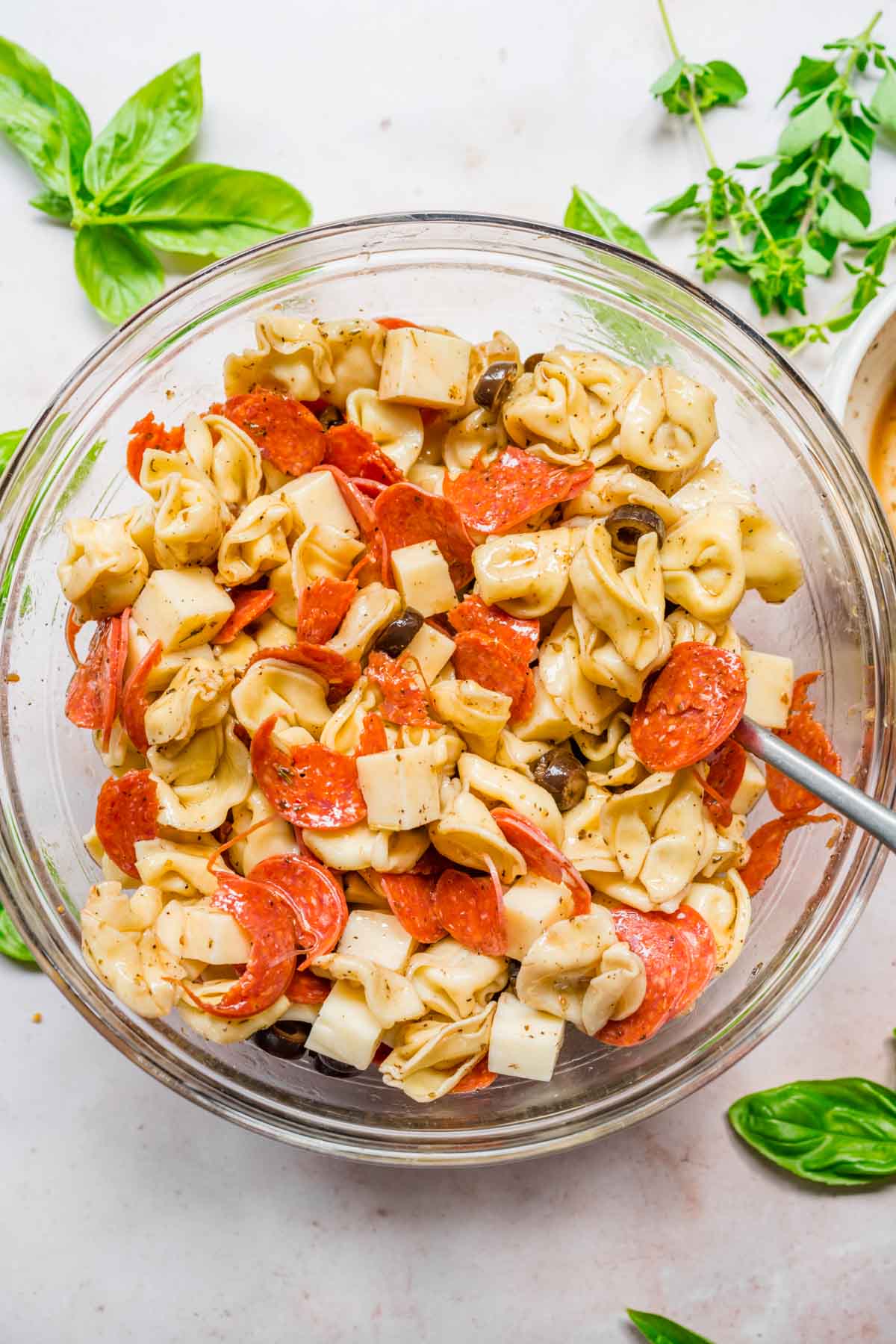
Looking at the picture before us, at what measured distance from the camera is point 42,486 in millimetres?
2457

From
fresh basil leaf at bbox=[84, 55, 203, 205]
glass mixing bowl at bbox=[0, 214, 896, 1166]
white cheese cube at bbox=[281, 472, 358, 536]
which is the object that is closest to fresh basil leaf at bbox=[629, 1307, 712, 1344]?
glass mixing bowl at bbox=[0, 214, 896, 1166]

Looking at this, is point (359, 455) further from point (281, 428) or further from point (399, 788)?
point (399, 788)

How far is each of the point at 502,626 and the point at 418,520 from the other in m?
0.26

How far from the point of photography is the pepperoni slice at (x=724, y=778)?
2156 mm

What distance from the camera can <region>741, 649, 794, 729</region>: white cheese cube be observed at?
2.11 m

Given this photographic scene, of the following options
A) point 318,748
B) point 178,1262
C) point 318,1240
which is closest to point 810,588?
point 318,748

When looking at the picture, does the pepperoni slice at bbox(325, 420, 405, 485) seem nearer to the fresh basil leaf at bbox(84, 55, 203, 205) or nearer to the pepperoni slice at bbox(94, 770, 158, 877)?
the pepperoni slice at bbox(94, 770, 158, 877)

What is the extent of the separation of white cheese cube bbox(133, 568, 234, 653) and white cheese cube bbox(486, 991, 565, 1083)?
90 centimetres

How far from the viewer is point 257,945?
6.46 feet

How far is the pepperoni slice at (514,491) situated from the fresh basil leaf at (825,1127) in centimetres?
146

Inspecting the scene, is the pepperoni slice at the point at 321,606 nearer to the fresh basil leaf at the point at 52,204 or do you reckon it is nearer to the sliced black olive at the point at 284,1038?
the sliced black olive at the point at 284,1038

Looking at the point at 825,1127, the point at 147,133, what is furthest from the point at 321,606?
the point at 825,1127

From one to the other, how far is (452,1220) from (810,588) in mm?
1680

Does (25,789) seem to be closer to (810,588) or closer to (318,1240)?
(318,1240)
